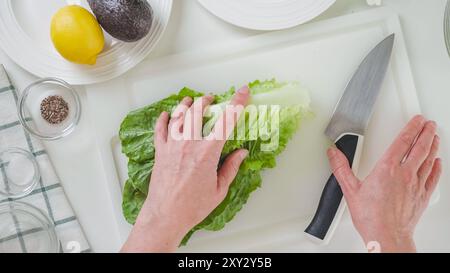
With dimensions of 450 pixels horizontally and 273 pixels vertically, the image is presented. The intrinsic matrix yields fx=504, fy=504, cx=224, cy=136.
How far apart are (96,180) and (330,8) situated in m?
0.67

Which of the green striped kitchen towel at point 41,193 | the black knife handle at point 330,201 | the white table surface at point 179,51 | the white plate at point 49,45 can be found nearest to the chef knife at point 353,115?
the black knife handle at point 330,201

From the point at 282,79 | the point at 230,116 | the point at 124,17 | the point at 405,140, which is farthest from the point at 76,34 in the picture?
the point at 405,140

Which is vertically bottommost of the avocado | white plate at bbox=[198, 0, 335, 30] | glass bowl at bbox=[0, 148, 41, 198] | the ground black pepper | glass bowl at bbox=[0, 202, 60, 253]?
glass bowl at bbox=[0, 202, 60, 253]

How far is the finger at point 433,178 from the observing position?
1.14 meters

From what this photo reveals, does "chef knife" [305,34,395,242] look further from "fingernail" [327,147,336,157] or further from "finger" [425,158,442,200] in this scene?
"finger" [425,158,442,200]

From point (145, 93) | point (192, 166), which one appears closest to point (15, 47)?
point (145, 93)

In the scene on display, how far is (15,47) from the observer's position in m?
1.14

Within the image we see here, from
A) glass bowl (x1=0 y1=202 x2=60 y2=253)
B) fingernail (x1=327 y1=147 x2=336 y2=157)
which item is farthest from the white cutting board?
glass bowl (x1=0 y1=202 x2=60 y2=253)

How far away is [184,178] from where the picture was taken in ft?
3.42

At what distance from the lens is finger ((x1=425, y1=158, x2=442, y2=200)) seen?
114 cm

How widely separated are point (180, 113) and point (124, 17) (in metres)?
0.23

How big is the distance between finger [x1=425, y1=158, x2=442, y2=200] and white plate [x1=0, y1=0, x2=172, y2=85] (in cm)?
69

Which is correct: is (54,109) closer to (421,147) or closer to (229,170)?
(229,170)

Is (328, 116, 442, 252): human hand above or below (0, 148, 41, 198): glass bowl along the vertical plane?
below
